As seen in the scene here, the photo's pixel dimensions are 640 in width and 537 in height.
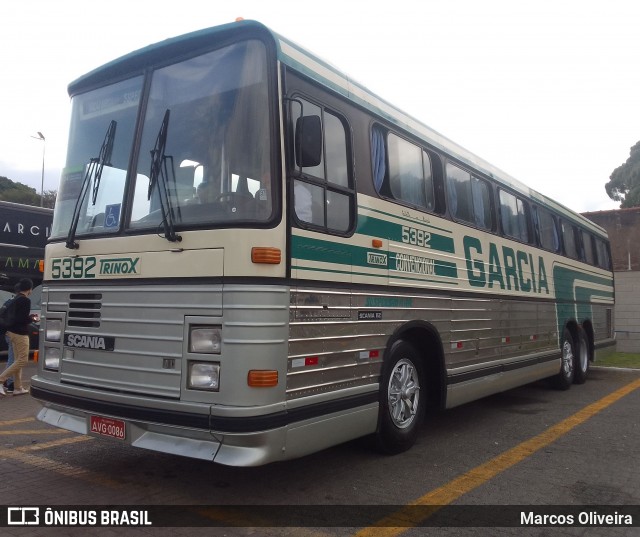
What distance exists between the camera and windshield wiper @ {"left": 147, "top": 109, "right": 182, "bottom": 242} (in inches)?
173

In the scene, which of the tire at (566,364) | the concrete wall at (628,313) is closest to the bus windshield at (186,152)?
the tire at (566,364)

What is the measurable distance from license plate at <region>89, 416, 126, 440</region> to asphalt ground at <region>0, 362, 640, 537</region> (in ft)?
1.63

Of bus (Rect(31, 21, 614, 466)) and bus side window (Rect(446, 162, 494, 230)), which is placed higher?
bus side window (Rect(446, 162, 494, 230))

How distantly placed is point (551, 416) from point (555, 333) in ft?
7.67

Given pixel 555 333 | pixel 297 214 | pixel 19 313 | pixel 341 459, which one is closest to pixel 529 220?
pixel 555 333

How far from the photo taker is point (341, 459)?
5.69 metres

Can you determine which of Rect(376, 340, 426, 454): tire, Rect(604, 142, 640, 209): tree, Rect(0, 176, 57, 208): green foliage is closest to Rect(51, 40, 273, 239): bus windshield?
Rect(376, 340, 426, 454): tire

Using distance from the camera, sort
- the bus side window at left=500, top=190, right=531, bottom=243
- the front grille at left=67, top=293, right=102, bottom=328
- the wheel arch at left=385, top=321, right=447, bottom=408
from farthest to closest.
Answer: the bus side window at left=500, top=190, right=531, bottom=243, the wheel arch at left=385, top=321, right=447, bottom=408, the front grille at left=67, top=293, right=102, bottom=328

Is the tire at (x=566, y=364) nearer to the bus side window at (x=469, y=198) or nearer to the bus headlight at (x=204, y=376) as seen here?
the bus side window at (x=469, y=198)

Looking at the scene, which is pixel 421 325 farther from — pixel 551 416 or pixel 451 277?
pixel 551 416

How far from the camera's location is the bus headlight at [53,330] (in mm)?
5066

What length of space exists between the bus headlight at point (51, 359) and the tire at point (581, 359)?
9.38 metres

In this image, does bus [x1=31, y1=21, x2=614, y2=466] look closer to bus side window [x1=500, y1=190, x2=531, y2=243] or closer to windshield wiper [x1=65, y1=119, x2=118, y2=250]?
windshield wiper [x1=65, y1=119, x2=118, y2=250]

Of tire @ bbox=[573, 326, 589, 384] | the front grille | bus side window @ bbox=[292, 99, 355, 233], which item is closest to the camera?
bus side window @ bbox=[292, 99, 355, 233]
